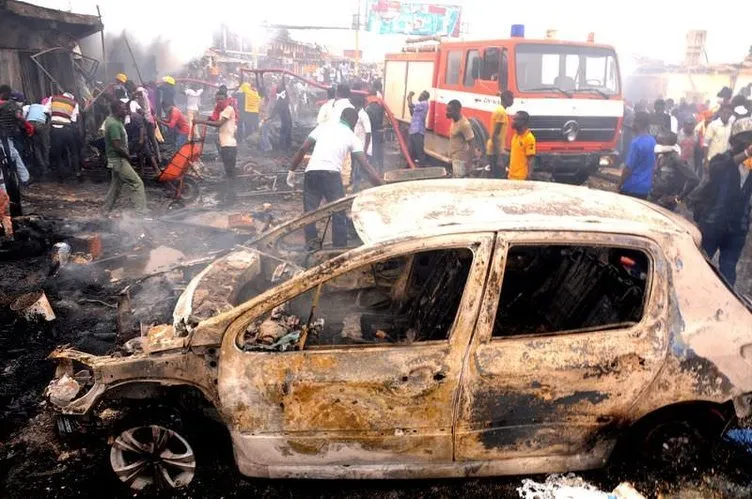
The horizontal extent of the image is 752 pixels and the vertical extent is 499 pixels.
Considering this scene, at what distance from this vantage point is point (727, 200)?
4984 mm

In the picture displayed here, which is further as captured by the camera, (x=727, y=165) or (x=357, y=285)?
(x=727, y=165)

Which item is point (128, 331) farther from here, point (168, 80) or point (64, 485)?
point (168, 80)

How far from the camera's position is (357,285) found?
3951mm

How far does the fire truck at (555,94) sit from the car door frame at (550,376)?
6.27 m

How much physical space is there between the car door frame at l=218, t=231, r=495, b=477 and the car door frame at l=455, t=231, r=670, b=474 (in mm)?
78

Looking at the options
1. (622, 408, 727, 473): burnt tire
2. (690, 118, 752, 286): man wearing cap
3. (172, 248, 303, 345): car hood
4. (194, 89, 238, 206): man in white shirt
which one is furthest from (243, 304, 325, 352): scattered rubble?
(194, 89, 238, 206): man in white shirt

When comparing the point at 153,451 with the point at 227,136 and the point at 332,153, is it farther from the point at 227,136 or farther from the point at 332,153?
the point at 227,136

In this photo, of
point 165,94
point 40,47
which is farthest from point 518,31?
point 165,94

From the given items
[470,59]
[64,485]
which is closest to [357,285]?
[64,485]

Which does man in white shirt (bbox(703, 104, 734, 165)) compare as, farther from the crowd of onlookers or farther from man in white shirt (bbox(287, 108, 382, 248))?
man in white shirt (bbox(287, 108, 382, 248))

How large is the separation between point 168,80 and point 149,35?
8117mm

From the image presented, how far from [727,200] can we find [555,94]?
436 centimetres

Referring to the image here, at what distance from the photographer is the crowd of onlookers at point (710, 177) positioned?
4.96m

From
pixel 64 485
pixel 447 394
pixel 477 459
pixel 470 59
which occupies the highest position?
pixel 470 59
